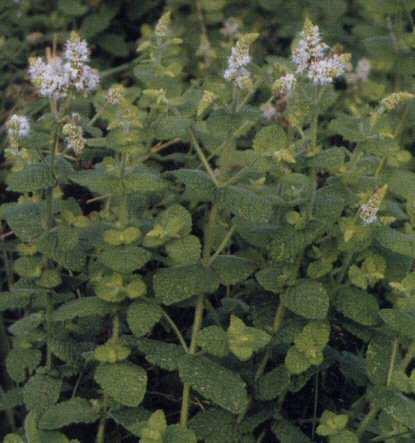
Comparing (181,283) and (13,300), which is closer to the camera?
(181,283)

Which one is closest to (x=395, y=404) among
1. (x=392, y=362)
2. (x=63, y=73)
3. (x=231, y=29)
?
(x=392, y=362)

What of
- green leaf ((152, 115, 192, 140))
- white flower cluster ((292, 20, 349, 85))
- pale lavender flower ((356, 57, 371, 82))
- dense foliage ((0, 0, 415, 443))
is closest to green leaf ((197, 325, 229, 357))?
dense foliage ((0, 0, 415, 443))

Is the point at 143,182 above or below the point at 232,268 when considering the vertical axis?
above

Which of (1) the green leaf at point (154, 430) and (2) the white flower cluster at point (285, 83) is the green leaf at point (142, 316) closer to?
(1) the green leaf at point (154, 430)

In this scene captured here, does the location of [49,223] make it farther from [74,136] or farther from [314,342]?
[314,342]

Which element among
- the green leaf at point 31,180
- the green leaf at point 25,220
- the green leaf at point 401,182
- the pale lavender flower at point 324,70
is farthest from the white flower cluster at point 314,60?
the green leaf at point 25,220

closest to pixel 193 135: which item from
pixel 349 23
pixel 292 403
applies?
pixel 292 403
